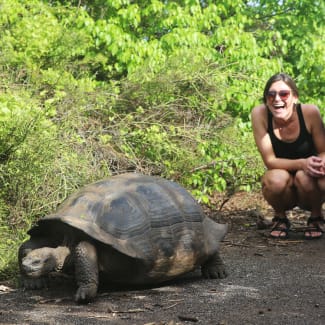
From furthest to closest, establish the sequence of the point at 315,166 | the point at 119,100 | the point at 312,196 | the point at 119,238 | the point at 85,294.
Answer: the point at 119,100 < the point at 312,196 < the point at 315,166 < the point at 119,238 < the point at 85,294

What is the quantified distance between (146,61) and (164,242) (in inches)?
136

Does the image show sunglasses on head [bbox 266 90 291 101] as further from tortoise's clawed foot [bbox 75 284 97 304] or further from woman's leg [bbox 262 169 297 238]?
tortoise's clawed foot [bbox 75 284 97 304]

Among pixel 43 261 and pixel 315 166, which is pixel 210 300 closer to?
pixel 43 261

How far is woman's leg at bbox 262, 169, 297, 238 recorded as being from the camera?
17.1 feet

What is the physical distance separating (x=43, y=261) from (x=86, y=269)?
0.75 feet

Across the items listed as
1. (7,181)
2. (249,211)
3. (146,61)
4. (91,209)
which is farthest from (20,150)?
(249,211)

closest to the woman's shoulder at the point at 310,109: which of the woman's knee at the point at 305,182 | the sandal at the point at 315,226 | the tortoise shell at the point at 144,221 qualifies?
the woman's knee at the point at 305,182

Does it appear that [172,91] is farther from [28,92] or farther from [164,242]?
[164,242]

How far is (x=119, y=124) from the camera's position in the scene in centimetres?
597

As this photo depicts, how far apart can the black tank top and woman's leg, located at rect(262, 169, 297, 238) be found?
152mm

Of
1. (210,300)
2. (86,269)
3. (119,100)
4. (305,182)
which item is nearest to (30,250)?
(86,269)

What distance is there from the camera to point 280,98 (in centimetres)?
514

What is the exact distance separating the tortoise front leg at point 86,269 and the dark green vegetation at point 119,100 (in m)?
0.82

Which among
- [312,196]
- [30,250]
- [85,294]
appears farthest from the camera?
[312,196]
